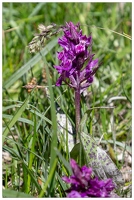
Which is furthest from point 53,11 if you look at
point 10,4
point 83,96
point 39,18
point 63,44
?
point 63,44

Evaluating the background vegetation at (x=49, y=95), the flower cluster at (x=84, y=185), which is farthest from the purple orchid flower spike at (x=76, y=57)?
the flower cluster at (x=84, y=185)

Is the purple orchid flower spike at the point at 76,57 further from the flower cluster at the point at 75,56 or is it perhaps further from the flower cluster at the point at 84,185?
the flower cluster at the point at 84,185

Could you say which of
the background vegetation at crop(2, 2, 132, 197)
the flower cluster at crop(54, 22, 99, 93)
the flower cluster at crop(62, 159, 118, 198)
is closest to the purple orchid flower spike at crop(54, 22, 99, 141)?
the flower cluster at crop(54, 22, 99, 93)

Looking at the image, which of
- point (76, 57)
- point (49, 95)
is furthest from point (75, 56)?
point (49, 95)

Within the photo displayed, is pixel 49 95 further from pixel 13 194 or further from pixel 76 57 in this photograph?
pixel 13 194

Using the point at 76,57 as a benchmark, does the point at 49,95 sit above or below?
below
